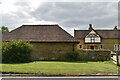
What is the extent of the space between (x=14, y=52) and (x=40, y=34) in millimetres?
5362

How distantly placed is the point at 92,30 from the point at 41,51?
2043cm

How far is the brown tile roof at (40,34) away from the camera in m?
18.1

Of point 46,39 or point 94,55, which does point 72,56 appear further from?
point 46,39

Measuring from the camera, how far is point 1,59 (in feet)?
49.4

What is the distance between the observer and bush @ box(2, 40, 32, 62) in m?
15.1

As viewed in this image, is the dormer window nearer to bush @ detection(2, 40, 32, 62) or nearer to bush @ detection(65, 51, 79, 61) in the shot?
bush @ detection(65, 51, 79, 61)

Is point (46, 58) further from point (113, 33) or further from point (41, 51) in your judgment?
point (113, 33)

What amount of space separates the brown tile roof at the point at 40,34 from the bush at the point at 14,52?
268cm

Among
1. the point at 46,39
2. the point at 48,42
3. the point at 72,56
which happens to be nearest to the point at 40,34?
the point at 46,39

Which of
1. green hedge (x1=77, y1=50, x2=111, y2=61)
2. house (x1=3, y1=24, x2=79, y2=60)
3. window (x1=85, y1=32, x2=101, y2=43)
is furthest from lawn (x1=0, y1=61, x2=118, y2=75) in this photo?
window (x1=85, y1=32, x2=101, y2=43)

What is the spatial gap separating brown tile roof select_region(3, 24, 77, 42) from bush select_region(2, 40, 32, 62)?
2.68 metres

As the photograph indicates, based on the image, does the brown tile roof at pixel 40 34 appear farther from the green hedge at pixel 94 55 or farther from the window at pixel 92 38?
the window at pixel 92 38

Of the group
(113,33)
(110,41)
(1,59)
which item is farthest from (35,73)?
(113,33)

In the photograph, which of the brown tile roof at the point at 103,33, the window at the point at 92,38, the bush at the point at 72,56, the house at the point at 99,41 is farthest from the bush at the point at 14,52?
the window at the point at 92,38
